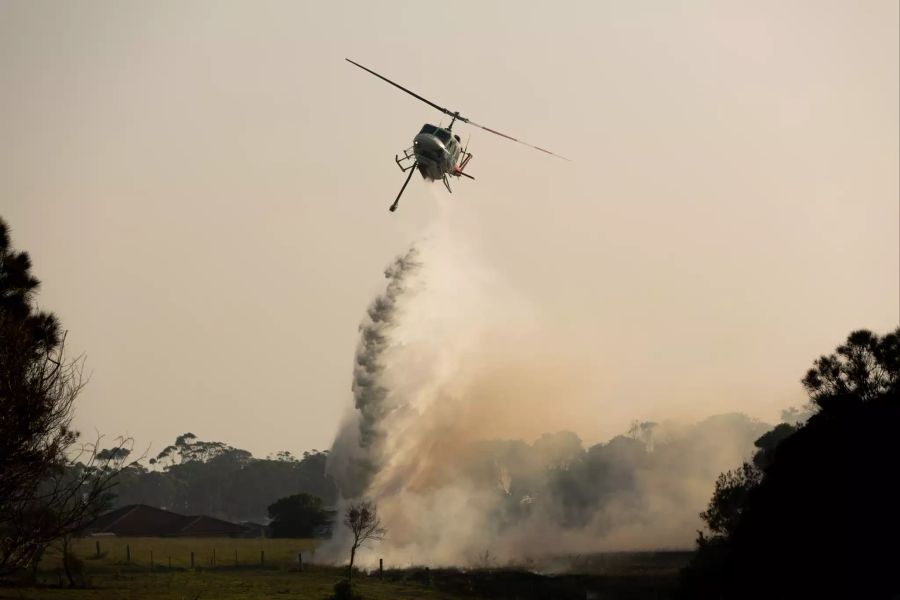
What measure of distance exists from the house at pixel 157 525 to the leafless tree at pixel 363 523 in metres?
51.1

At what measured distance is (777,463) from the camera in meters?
60.6

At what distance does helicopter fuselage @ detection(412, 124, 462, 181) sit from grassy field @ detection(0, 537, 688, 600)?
28.1 metres

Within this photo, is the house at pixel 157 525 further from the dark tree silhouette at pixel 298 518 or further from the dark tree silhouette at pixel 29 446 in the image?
the dark tree silhouette at pixel 29 446

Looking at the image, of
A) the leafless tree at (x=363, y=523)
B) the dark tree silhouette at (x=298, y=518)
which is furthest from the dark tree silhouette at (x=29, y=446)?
the dark tree silhouette at (x=298, y=518)

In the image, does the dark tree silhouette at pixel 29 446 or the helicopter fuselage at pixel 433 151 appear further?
the helicopter fuselage at pixel 433 151

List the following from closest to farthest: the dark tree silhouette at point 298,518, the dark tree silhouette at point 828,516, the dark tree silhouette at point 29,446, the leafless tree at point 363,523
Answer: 1. the dark tree silhouette at point 29,446
2. the dark tree silhouette at point 828,516
3. the leafless tree at point 363,523
4. the dark tree silhouette at point 298,518

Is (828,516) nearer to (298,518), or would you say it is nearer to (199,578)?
(199,578)

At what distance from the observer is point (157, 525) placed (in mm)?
163500

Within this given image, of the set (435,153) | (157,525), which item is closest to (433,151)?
(435,153)

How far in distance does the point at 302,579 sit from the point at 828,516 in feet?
154

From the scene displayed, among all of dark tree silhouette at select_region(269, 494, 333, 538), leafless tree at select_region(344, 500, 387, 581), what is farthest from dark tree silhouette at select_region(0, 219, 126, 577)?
dark tree silhouette at select_region(269, 494, 333, 538)

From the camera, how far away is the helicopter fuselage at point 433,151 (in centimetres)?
7750

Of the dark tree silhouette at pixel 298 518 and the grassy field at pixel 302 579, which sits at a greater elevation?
the dark tree silhouette at pixel 298 518

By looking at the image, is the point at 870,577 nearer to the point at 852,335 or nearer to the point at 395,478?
the point at 852,335
